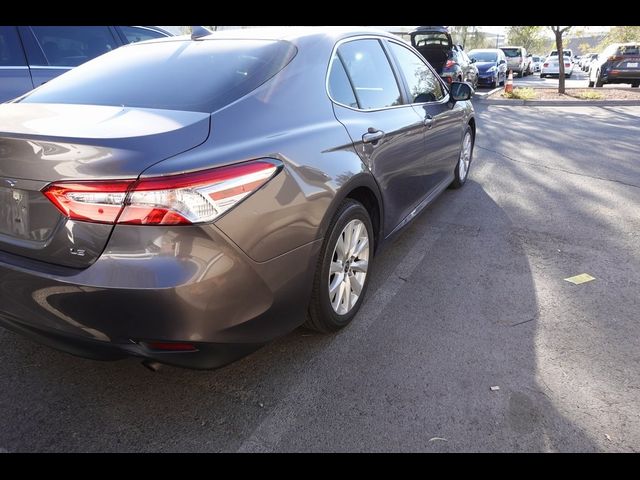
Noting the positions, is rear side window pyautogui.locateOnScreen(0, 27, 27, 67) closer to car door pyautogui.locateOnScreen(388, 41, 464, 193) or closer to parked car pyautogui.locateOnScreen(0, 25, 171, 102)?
parked car pyautogui.locateOnScreen(0, 25, 171, 102)

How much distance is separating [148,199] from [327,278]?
1031mm

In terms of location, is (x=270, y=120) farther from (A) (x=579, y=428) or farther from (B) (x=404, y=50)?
(B) (x=404, y=50)

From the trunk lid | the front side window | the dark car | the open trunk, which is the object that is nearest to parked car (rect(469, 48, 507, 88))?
the dark car

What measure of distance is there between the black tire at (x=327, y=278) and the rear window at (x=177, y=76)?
0.76m

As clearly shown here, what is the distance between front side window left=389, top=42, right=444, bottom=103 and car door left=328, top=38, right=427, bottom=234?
244mm

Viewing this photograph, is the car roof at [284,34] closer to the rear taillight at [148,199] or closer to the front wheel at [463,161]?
the rear taillight at [148,199]

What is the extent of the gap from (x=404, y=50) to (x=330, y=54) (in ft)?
4.61

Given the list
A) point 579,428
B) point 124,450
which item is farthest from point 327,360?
point 579,428

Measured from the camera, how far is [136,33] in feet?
19.0

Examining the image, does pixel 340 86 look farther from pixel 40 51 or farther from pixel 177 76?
pixel 40 51

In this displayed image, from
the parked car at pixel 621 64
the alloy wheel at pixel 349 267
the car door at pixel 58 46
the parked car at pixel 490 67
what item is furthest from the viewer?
the parked car at pixel 490 67

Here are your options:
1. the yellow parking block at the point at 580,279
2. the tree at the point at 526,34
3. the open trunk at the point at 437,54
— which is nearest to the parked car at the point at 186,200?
the yellow parking block at the point at 580,279

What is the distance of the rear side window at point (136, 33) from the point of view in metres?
5.63

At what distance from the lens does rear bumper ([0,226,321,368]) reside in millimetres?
1678
